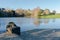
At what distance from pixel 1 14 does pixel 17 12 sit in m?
0.28

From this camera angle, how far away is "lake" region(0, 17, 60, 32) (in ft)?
7.47

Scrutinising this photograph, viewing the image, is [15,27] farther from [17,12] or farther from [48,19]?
[48,19]

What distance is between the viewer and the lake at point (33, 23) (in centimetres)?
228

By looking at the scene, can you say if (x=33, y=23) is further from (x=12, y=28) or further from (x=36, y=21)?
(x=12, y=28)

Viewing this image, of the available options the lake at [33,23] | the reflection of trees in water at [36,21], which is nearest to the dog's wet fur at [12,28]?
the lake at [33,23]

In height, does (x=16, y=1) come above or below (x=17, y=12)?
above

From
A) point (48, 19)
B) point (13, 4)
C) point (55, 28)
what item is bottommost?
point (55, 28)

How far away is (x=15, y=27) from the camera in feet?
7.39

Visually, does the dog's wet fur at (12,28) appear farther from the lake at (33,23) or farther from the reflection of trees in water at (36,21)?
the reflection of trees in water at (36,21)

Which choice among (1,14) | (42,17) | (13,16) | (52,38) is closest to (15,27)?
(13,16)

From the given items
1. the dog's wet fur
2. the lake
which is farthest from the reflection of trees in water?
the dog's wet fur

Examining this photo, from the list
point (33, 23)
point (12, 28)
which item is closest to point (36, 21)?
point (33, 23)

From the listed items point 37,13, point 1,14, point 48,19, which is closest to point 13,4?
point 1,14

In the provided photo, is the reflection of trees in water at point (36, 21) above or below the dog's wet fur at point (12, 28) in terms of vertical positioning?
above
